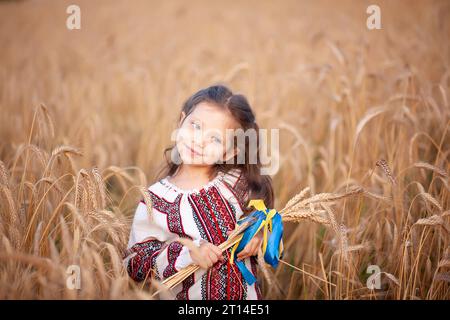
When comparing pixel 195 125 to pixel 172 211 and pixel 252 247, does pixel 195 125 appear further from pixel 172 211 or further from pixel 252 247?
pixel 252 247

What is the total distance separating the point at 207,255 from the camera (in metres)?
1.94

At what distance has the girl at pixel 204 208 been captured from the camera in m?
2.05

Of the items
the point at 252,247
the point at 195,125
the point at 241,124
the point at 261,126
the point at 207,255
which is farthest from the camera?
the point at 261,126

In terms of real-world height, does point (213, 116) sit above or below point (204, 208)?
above

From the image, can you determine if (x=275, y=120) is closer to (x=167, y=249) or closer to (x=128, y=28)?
(x=167, y=249)

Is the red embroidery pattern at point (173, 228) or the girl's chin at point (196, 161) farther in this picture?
the girl's chin at point (196, 161)

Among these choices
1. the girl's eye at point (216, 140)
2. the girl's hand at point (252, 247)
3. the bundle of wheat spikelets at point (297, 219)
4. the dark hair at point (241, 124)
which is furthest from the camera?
the dark hair at point (241, 124)

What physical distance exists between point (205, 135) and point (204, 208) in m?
0.33

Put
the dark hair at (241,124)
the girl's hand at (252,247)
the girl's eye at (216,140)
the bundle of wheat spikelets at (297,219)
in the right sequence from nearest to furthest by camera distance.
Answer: the bundle of wheat spikelets at (297,219), the girl's hand at (252,247), the girl's eye at (216,140), the dark hair at (241,124)

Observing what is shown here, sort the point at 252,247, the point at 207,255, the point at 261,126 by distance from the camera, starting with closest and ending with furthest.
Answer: the point at 207,255, the point at 252,247, the point at 261,126

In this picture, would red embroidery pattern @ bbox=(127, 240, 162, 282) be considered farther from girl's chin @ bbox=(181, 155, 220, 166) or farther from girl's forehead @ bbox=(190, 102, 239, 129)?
girl's forehead @ bbox=(190, 102, 239, 129)

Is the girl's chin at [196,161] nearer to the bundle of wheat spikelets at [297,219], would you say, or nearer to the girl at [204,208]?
the girl at [204,208]

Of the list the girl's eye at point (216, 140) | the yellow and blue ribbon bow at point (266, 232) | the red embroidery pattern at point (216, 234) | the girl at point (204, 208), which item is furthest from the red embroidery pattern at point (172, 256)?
the girl's eye at point (216, 140)

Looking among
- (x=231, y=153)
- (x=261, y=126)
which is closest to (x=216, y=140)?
(x=231, y=153)
